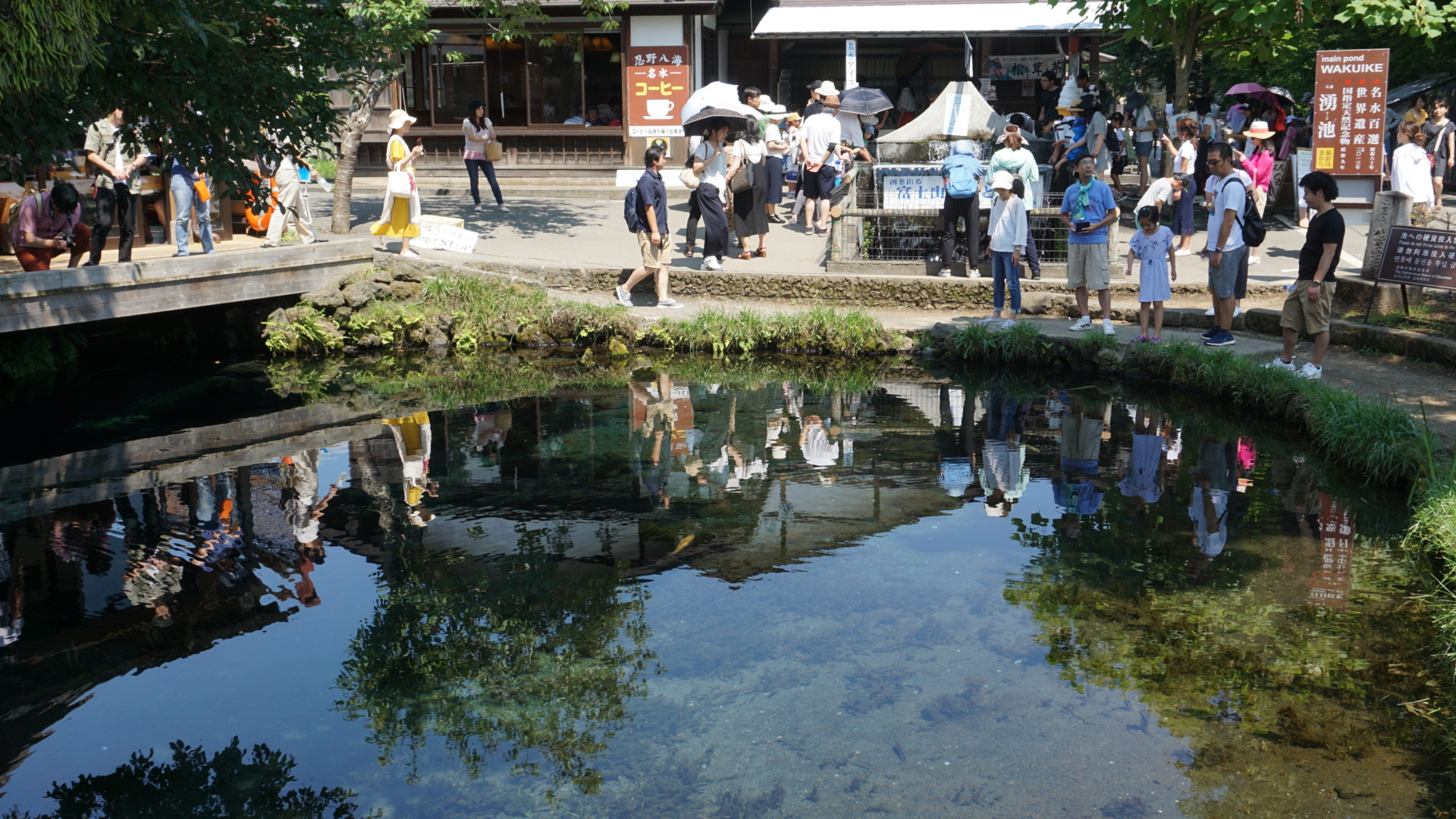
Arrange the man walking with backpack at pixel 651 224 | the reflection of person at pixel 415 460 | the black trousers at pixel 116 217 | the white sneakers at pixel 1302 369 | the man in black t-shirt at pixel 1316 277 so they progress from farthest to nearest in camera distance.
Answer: the man walking with backpack at pixel 651 224, the black trousers at pixel 116 217, the white sneakers at pixel 1302 369, the man in black t-shirt at pixel 1316 277, the reflection of person at pixel 415 460

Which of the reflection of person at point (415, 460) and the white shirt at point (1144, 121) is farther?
the white shirt at point (1144, 121)

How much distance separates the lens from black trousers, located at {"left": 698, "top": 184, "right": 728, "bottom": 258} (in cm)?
1264

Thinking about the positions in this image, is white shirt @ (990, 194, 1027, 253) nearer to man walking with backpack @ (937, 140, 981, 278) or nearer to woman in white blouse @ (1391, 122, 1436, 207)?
man walking with backpack @ (937, 140, 981, 278)

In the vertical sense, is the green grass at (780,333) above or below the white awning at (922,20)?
below

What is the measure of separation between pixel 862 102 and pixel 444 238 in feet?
21.4

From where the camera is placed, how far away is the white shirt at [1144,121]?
16844 mm

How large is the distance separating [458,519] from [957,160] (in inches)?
277

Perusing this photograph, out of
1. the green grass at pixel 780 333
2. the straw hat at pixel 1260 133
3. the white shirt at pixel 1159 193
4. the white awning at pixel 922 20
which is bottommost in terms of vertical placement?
Answer: the green grass at pixel 780 333

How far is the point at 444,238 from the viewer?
43.9 ft

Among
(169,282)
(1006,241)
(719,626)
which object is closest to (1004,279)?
(1006,241)

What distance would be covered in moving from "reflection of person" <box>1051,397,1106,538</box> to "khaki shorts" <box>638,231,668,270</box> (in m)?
4.54

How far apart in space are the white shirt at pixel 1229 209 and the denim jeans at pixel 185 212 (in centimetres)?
952

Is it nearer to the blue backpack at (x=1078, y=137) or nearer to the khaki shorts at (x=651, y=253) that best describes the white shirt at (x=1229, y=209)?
the blue backpack at (x=1078, y=137)

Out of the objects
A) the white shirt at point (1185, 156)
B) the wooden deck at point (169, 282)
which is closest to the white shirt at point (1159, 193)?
the white shirt at point (1185, 156)
